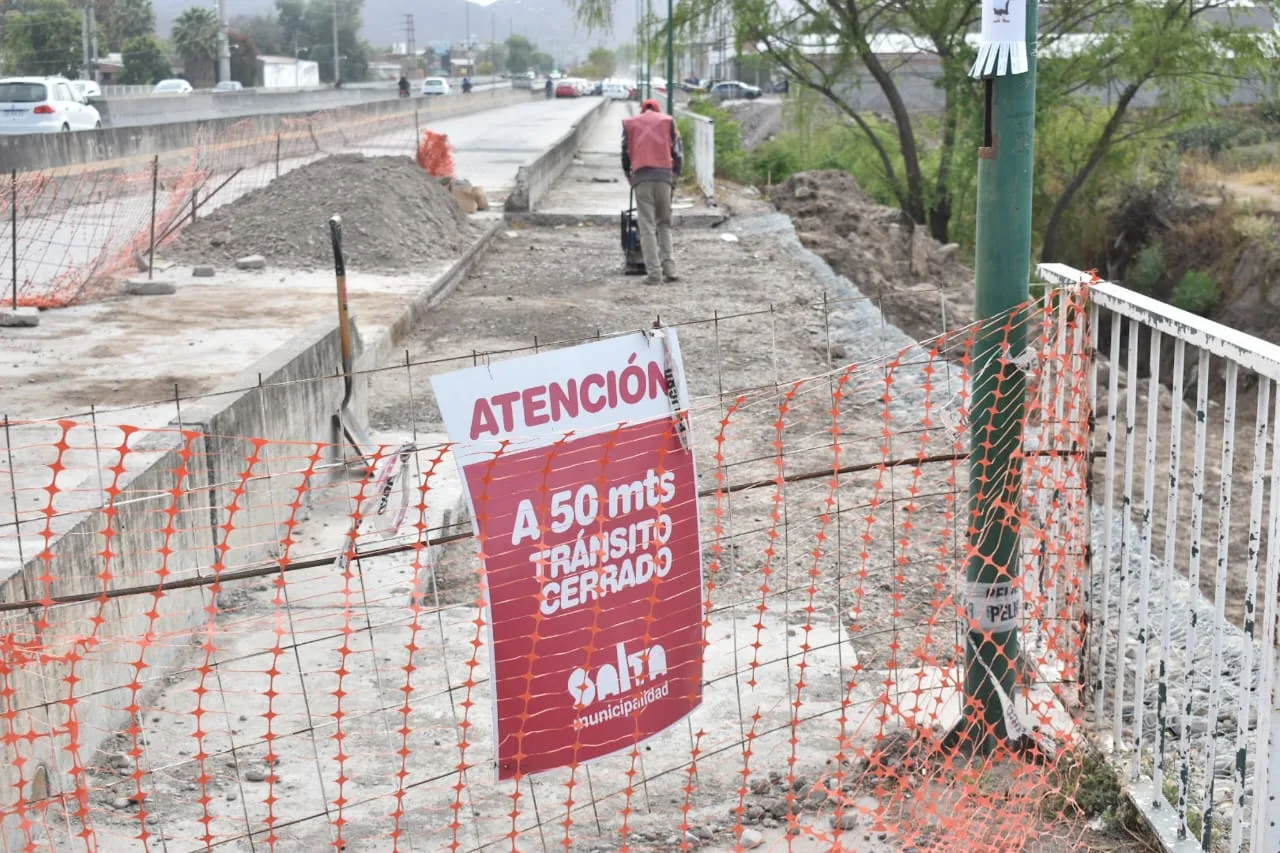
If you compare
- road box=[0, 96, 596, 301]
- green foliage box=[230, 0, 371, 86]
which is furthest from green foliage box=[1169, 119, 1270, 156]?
green foliage box=[230, 0, 371, 86]

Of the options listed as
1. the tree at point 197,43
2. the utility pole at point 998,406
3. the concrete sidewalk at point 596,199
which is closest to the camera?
the utility pole at point 998,406

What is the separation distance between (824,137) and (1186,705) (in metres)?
35.4

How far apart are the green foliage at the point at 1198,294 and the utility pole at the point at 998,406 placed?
2854cm

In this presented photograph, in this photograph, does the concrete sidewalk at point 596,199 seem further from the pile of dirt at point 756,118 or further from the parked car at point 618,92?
the parked car at point 618,92

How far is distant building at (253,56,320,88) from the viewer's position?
90.4 metres

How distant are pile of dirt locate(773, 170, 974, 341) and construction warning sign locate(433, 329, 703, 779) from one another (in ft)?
36.7

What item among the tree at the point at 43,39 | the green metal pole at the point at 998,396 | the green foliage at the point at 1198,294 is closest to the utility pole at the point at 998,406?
the green metal pole at the point at 998,396

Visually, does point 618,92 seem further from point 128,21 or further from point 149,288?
point 149,288

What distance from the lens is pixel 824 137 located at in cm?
3800

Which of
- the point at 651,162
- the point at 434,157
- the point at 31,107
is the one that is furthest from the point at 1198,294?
the point at 31,107

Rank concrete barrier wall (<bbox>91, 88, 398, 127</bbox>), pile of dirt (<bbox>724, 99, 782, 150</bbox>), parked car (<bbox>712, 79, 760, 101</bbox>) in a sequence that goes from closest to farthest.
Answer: concrete barrier wall (<bbox>91, 88, 398, 127</bbox>)
pile of dirt (<bbox>724, 99, 782, 150</bbox>)
parked car (<bbox>712, 79, 760, 101</bbox>)

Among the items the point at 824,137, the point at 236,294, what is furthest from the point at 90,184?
the point at 824,137

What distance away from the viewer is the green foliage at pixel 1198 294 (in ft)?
102

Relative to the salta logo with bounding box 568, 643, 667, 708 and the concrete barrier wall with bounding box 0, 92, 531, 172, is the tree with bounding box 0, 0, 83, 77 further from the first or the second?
the salta logo with bounding box 568, 643, 667, 708
